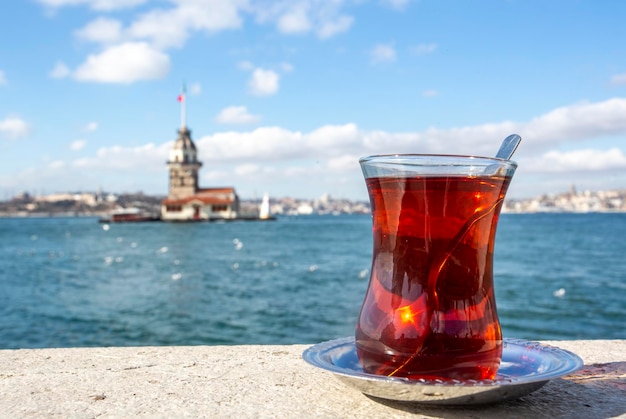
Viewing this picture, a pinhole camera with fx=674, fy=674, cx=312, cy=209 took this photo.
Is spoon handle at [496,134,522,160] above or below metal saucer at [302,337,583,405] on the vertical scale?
above

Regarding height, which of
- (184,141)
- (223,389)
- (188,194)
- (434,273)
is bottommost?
(223,389)

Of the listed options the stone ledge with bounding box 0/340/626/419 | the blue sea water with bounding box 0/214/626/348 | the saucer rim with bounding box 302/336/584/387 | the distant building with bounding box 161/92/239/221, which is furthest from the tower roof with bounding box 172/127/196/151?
the saucer rim with bounding box 302/336/584/387

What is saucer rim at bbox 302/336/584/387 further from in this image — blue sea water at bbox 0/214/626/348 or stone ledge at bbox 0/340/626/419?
blue sea water at bbox 0/214/626/348

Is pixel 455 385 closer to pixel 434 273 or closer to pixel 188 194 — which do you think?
pixel 434 273

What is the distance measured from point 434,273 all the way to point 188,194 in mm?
94919

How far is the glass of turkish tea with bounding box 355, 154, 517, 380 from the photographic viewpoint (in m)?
1.29

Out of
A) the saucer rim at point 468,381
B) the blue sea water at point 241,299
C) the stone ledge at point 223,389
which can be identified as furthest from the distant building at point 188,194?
the saucer rim at point 468,381

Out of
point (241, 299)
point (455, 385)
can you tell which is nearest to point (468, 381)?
point (455, 385)

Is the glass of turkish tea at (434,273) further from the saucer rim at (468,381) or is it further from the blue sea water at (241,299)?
the blue sea water at (241,299)

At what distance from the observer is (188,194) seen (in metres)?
94.6

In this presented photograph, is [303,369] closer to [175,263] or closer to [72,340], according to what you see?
[72,340]

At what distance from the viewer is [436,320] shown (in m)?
1.30

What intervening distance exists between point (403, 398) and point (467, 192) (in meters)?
0.43

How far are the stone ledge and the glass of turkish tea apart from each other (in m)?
0.10
